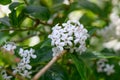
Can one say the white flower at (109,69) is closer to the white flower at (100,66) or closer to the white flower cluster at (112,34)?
the white flower at (100,66)

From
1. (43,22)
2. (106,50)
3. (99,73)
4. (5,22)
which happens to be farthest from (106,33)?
(5,22)

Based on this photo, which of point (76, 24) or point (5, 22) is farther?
point (5, 22)

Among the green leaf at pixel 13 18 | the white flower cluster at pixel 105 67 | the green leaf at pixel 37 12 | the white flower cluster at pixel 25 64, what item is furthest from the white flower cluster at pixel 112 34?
the white flower cluster at pixel 25 64

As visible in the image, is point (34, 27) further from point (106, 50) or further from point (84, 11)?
point (84, 11)

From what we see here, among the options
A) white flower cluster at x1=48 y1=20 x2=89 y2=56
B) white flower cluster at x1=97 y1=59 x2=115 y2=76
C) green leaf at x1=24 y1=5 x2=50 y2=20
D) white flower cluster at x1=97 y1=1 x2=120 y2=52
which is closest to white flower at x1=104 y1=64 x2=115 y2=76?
white flower cluster at x1=97 y1=59 x2=115 y2=76

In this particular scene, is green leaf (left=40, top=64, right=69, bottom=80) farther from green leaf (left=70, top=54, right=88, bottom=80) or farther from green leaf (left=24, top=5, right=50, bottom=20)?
green leaf (left=24, top=5, right=50, bottom=20)
